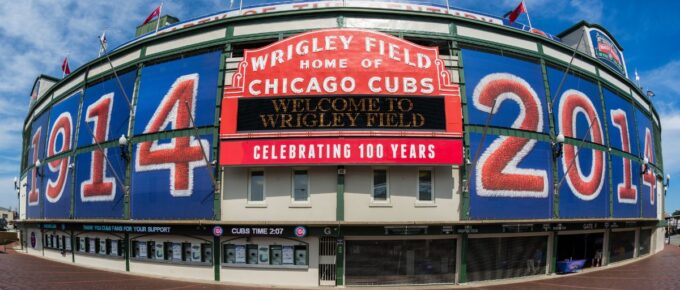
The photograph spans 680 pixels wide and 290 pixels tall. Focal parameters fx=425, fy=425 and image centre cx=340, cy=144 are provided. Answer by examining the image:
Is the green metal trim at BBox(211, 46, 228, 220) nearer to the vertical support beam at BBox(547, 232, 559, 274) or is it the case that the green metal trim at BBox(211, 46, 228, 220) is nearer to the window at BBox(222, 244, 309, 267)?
the window at BBox(222, 244, 309, 267)

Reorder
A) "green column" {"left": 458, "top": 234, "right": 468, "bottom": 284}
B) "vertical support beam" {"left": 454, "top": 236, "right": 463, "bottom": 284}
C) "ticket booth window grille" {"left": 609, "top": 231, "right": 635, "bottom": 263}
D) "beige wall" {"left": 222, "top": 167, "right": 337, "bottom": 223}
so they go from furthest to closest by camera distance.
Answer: "ticket booth window grille" {"left": 609, "top": 231, "right": 635, "bottom": 263}, "vertical support beam" {"left": 454, "top": 236, "right": 463, "bottom": 284}, "green column" {"left": 458, "top": 234, "right": 468, "bottom": 284}, "beige wall" {"left": 222, "top": 167, "right": 337, "bottom": 223}

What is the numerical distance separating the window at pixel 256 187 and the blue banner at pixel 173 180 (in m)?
2.41

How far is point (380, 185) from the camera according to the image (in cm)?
2444

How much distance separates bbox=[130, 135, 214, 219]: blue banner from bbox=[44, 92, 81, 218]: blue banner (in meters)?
10.4

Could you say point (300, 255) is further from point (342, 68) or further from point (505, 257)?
point (505, 257)

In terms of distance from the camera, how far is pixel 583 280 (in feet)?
83.6

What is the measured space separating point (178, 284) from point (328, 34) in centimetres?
1669

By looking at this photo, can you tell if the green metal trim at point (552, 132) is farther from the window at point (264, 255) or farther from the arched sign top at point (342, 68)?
the window at point (264, 255)

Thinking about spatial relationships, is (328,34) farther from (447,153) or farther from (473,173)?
(473,173)

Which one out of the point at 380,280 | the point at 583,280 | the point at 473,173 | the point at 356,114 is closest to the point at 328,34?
the point at 356,114

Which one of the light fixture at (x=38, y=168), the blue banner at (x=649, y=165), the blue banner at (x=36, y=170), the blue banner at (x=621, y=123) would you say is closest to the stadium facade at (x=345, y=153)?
the blue banner at (x=621, y=123)

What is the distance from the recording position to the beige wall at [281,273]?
23766 millimetres

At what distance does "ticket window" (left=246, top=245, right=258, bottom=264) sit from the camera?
2462cm

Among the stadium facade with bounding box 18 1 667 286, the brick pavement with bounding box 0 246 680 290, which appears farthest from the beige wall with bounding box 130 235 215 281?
the brick pavement with bounding box 0 246 680 290
